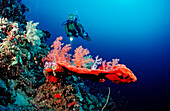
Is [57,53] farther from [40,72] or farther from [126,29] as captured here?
[126,29]

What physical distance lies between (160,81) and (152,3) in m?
73.1

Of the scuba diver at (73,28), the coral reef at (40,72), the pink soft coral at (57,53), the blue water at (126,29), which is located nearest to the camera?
the coral reef at (40,72)

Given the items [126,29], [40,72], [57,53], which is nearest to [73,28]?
[57,53]

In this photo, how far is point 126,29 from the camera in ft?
305

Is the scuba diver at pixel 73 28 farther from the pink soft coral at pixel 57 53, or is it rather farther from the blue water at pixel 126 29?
the blue water at pixel 126 29

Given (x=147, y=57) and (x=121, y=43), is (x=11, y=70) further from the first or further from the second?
(x=121, y=43)

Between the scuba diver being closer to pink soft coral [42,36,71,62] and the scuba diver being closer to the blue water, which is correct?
pink soft coral [42,36,71,62]

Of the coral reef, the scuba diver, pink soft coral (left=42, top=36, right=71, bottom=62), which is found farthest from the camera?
the scuba diver

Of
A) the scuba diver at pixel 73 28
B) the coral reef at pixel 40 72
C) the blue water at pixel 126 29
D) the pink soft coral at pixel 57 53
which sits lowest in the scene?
the coral reef at pixel 40 72

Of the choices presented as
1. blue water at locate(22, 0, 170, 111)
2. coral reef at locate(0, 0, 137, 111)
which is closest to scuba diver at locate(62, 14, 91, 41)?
coral reef at locate(0, 0, 137, 111)

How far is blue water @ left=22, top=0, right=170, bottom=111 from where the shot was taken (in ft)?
196

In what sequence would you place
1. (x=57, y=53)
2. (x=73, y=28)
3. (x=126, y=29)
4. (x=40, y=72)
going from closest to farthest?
Answer: (x=57, y=53) → (x=40, y=72) → (x=73, y=28) → (x=126, y=29)

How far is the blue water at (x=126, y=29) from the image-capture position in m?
59.8

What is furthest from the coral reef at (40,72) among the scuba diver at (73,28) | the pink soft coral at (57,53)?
the scuba diver at (73,28)
